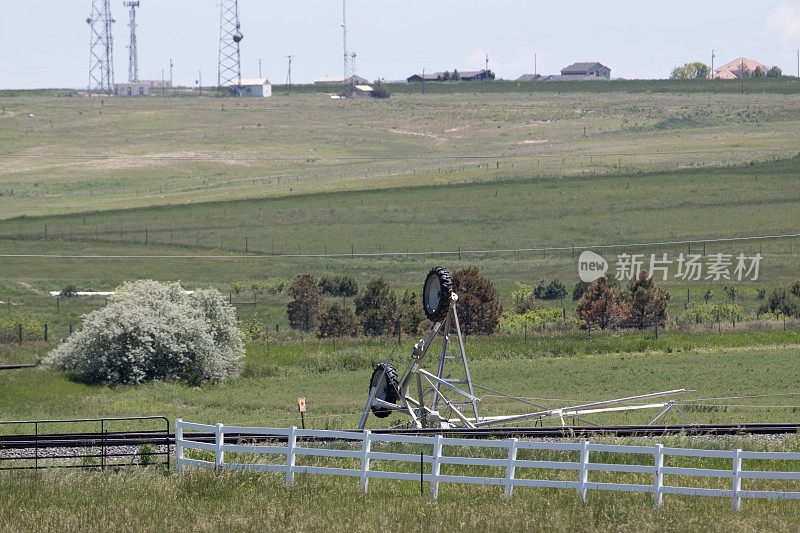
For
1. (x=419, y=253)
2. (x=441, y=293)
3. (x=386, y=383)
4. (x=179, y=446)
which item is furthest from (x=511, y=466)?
(x=419, y=253)

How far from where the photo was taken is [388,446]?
29.1 m

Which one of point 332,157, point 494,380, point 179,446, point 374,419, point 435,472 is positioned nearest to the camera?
point 435,472

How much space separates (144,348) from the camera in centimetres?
5041

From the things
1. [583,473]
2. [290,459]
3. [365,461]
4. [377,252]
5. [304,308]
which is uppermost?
[583,473]

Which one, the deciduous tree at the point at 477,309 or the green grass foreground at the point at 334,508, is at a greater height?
the green grass foreground at the point at 334,508

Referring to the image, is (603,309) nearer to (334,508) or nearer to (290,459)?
(290,459)

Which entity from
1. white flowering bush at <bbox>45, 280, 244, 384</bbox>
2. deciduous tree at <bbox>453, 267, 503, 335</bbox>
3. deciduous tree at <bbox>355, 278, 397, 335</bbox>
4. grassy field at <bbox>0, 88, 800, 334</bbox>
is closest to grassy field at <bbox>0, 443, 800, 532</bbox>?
white flowering bush at <bbox>45, 280, 244, 384</bbox>

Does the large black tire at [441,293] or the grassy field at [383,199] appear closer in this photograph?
the large black tire at [441,293]

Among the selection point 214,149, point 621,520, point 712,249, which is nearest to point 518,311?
point 712,249

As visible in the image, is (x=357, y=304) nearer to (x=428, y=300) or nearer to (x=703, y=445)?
(x=428, y=300)

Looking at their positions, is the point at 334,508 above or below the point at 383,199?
below

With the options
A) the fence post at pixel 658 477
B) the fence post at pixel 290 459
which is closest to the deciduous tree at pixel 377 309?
the fence post at pixel 290 459

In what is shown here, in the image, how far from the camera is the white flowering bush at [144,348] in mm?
49844

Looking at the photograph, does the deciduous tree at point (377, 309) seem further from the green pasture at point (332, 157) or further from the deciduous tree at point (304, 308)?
the green pasture at point (332, 157)
